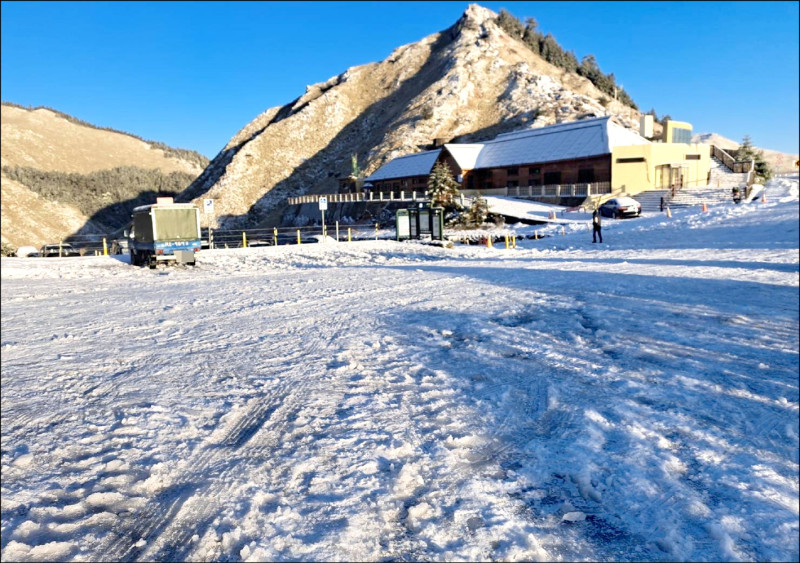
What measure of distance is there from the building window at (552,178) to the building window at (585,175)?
8.83ft

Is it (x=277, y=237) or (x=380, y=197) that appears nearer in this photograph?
(x=277, y=237)

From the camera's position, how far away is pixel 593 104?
3452 inches

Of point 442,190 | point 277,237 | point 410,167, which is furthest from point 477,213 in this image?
point 410,167

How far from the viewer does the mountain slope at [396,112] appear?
93.4 m

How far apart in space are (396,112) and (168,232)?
100822mm

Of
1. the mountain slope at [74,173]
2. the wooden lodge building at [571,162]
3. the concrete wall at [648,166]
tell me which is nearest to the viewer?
the concrete wall at [648,166]

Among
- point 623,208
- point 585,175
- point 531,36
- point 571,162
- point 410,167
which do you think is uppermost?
point 531,36

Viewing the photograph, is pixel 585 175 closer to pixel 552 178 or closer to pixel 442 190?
pixel 552 178

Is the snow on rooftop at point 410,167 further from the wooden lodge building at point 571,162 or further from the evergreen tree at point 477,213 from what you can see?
the evergreen tree at point 477,213

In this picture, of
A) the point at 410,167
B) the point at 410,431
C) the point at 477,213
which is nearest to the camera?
the point at 410,431

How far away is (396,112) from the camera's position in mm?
113312

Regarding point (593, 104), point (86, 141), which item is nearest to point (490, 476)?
point (593, 104)

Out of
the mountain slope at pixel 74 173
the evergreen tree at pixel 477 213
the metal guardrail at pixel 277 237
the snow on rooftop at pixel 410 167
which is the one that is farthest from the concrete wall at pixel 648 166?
the mountain slope at pixel 74 173

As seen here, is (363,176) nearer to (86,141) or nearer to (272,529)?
(272,529)
